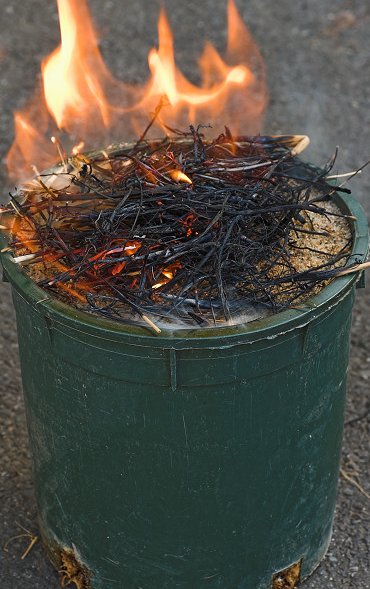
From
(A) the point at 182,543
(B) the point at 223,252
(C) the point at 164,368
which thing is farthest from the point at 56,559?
(B) the point at 223,252

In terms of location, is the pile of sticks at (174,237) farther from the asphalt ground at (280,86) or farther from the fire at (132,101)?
the asphalt ground at (280,86)

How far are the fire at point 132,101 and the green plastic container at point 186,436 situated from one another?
3.18 feet

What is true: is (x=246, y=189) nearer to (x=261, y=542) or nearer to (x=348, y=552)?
(x=261, y=542)

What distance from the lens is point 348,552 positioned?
3758 millimetres

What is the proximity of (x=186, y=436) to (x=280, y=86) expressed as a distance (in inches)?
190

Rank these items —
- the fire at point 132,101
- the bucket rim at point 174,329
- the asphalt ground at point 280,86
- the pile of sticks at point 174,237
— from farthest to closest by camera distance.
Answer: the asphalt ground at point 280,86 < the fire at point 132,101 < the pile of sticks at point 174,237 < the bucket rim at point 174,329

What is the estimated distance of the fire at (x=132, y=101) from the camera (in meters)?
3.71

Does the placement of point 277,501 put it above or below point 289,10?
below

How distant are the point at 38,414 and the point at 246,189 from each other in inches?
42.2

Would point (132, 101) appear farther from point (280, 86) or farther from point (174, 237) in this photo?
point (174, 237)

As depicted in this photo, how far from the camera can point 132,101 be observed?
275 inches

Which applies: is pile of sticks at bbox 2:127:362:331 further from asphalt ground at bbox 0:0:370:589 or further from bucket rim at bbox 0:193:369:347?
asphalt ground at bbox 0:0:370:589

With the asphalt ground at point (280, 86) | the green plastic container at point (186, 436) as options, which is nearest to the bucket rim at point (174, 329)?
the green plastic container at point (186, 436)

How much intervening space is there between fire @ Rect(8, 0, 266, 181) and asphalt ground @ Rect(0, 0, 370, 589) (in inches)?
5.3
